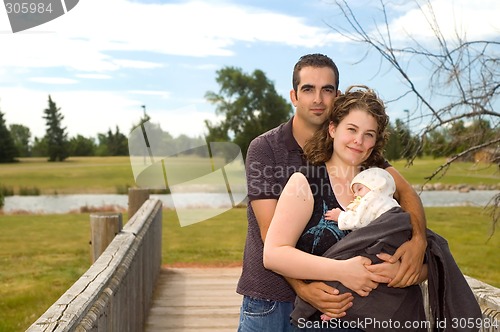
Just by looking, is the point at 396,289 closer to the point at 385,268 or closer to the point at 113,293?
the point at 385,268

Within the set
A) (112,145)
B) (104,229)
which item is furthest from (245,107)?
(104,229)

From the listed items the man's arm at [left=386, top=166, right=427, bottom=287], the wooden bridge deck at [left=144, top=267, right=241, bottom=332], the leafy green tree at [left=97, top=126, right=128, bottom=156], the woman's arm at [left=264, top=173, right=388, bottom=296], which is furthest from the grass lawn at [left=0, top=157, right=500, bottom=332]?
the leafy green tree at [left=97, top=126, right=128, bottom=156]

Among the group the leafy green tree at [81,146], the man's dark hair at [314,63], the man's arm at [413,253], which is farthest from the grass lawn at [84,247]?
the leafy green tree at [81,146]

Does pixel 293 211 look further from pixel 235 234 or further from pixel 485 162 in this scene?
pixel 235 234

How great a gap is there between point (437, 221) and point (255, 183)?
52.5ft

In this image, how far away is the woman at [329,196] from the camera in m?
2.06

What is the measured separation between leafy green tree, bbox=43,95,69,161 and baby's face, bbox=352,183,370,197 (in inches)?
2111

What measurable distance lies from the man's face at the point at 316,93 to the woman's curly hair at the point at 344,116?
2.6 inches

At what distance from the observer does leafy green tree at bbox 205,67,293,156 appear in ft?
107

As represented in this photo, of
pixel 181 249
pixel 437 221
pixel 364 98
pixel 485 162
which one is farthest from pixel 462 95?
pixel 437 221

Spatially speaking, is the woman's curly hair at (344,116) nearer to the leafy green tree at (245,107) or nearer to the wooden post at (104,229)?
the wooden post at (104,229)

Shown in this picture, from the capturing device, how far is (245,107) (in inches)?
1374

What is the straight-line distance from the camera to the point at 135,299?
4.62 metres

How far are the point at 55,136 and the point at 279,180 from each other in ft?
194
